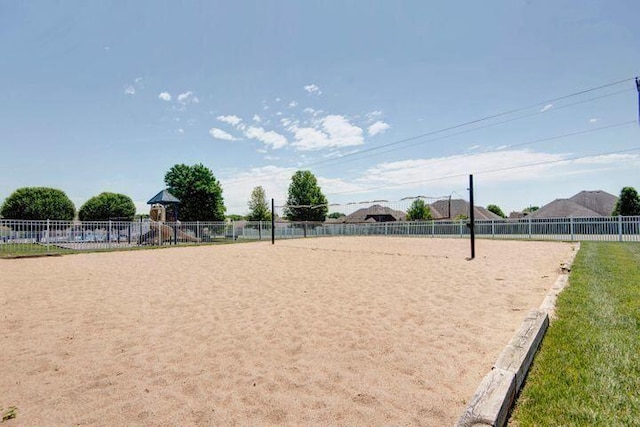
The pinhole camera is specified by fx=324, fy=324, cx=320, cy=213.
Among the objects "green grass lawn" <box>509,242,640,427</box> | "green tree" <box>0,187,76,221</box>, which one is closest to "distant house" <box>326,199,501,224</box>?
"green tree" <box>0,187,76,221</box>

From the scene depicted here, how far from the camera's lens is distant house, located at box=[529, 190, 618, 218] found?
46.8 m

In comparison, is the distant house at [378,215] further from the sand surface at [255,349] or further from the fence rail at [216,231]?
the sand surface at [255,349]

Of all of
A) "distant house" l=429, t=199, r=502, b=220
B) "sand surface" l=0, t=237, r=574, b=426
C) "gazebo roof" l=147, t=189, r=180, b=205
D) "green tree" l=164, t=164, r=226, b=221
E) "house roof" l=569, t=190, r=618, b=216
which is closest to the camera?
"sand surface" l=0, t=237, r=574, b=426

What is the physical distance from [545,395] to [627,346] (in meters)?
1.58

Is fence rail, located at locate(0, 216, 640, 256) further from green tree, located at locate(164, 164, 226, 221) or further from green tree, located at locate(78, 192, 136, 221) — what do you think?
green tree, located at locate(78, 192, 136, 221)

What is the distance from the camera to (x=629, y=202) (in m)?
35.3

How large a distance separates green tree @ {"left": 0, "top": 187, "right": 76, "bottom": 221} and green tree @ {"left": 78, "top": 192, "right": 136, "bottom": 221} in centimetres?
446

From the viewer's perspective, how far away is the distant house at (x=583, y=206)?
46.8 m

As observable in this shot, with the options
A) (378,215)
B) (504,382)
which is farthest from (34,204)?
(504,382)

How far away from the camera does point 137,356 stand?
3680 mm

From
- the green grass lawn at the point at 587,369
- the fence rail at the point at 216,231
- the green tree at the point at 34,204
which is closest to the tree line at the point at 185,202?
the green tree at the point at 34,204

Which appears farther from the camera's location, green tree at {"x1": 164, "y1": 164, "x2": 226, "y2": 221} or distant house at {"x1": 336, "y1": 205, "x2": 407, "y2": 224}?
distant house at {"x1": 336, "y1": 205, "x2": 407, "y2": 224}

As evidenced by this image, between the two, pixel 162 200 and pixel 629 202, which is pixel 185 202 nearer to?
pixel 162 200

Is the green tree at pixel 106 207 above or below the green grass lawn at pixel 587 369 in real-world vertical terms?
above
